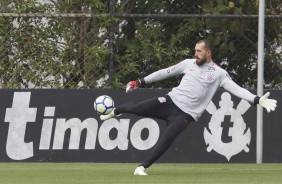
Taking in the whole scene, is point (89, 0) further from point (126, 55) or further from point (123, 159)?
point (123, 159)

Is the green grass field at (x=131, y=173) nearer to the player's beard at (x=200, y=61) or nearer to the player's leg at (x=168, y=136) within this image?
the player's leg at (x=168, y=136)

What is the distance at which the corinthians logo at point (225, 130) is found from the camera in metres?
18.4

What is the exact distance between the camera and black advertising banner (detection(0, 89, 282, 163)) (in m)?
18.1

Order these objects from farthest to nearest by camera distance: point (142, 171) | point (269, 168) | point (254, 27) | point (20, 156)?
point (254, 27), point (20, 156), point (269, 168), point (142, 171)

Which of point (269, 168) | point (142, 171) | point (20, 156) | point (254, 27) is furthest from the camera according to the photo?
point (254, 27)

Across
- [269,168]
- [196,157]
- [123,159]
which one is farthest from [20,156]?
[269,168]

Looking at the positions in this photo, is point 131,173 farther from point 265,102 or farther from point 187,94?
point 265,102

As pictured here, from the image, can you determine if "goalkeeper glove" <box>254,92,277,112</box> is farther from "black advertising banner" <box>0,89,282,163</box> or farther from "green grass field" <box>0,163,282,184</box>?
"black advertising banner" <box>0,89,282,163</box>

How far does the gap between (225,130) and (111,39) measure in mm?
2446

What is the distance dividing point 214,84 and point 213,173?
1.22 metres

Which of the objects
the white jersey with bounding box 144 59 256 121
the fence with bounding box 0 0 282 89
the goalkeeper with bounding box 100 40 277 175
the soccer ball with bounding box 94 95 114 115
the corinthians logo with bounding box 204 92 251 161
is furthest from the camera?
the fence with bounding box 0 0 282 89

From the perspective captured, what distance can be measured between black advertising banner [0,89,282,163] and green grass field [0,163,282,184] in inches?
26.1

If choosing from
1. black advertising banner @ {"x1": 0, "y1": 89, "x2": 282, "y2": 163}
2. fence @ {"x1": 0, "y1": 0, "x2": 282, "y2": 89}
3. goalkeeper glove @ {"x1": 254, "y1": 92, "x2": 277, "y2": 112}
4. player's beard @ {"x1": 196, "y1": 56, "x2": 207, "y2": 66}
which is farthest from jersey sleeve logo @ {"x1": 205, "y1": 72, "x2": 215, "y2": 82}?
fence @ {"x1": 0, "y1": 0, "x2": 282, "y2": 89}

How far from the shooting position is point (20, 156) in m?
18.1
